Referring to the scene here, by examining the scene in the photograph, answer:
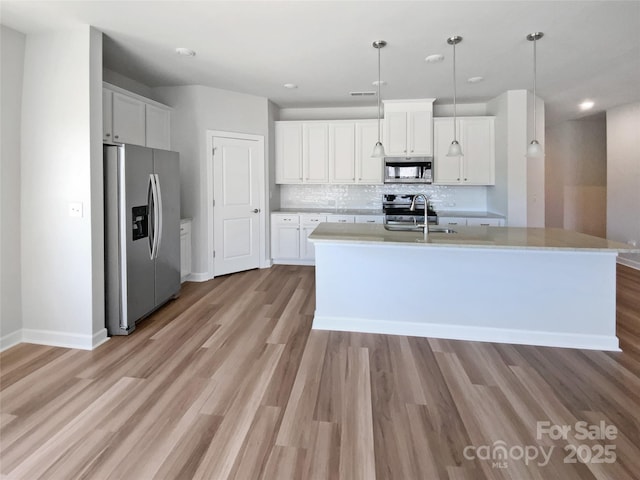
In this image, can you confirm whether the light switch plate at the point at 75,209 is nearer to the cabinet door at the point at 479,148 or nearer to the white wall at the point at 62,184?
the white wall at the point at 62,184

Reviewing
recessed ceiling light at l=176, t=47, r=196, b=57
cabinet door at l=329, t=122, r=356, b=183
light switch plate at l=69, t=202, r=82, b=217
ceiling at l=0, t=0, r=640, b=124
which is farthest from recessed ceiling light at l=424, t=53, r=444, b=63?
light switch plate at l=69, t=202, r=82, b=217

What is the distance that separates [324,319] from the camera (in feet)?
10.6

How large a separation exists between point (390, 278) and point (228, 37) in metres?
2.60

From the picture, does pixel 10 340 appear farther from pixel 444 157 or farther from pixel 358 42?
pixel 444 157

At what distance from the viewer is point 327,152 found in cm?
568

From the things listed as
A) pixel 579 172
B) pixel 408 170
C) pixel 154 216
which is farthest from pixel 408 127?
pixel 579 172

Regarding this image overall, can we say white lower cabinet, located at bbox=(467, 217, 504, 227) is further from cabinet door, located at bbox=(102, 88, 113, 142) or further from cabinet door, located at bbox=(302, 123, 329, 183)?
cabinet door, located at bbox=(102, 88, 113, 142)

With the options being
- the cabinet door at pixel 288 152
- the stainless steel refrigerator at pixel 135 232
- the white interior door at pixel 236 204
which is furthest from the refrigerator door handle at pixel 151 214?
the cabinet door at pixel 288 152

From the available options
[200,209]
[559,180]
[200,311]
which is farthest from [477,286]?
[559,180]

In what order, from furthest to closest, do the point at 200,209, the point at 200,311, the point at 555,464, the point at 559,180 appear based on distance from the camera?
the point at 559,180
the point at 200,209
the point at 200,311
the point at 555,464

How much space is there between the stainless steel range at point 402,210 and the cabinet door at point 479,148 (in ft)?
2.77

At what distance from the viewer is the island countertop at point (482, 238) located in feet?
8.28

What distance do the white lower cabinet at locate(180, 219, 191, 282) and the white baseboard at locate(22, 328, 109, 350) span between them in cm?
164

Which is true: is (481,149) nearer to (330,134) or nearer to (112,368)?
(330,134)
